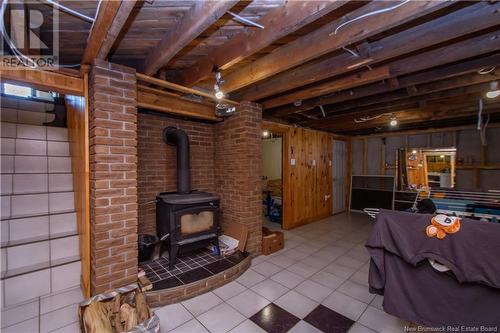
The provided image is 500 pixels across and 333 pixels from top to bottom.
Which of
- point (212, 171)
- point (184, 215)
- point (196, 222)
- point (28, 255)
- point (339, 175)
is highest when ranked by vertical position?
point (212, 171)

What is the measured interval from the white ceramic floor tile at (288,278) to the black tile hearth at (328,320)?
48 centimetres

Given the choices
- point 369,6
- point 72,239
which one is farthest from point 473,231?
point 72,239

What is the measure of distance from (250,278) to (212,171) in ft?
5.94

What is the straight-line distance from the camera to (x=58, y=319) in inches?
77.2

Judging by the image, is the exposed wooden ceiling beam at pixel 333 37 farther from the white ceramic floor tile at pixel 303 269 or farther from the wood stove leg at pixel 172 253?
the white ceramic floor tile at pixel 303 269

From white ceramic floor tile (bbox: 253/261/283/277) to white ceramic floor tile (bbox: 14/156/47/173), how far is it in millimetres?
3147

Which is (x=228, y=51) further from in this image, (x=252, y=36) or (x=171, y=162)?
(x=171, y=162)

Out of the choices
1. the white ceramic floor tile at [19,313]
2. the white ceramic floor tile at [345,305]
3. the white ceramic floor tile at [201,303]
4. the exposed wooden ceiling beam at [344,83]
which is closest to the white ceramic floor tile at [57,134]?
the white ceramic floor tile at [19,313]

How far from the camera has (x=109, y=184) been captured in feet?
6.75

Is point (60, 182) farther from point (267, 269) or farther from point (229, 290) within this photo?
point (267, 269)

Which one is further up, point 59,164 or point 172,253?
point 59,164

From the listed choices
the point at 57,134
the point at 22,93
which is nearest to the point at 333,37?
the point at 57,134

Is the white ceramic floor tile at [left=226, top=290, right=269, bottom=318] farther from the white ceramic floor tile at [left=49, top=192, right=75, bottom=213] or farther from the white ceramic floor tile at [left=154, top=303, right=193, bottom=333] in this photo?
the white ceramic floor tile at [left=49, top=192, right=75, bottom=213]

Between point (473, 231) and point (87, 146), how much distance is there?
3.13 m
